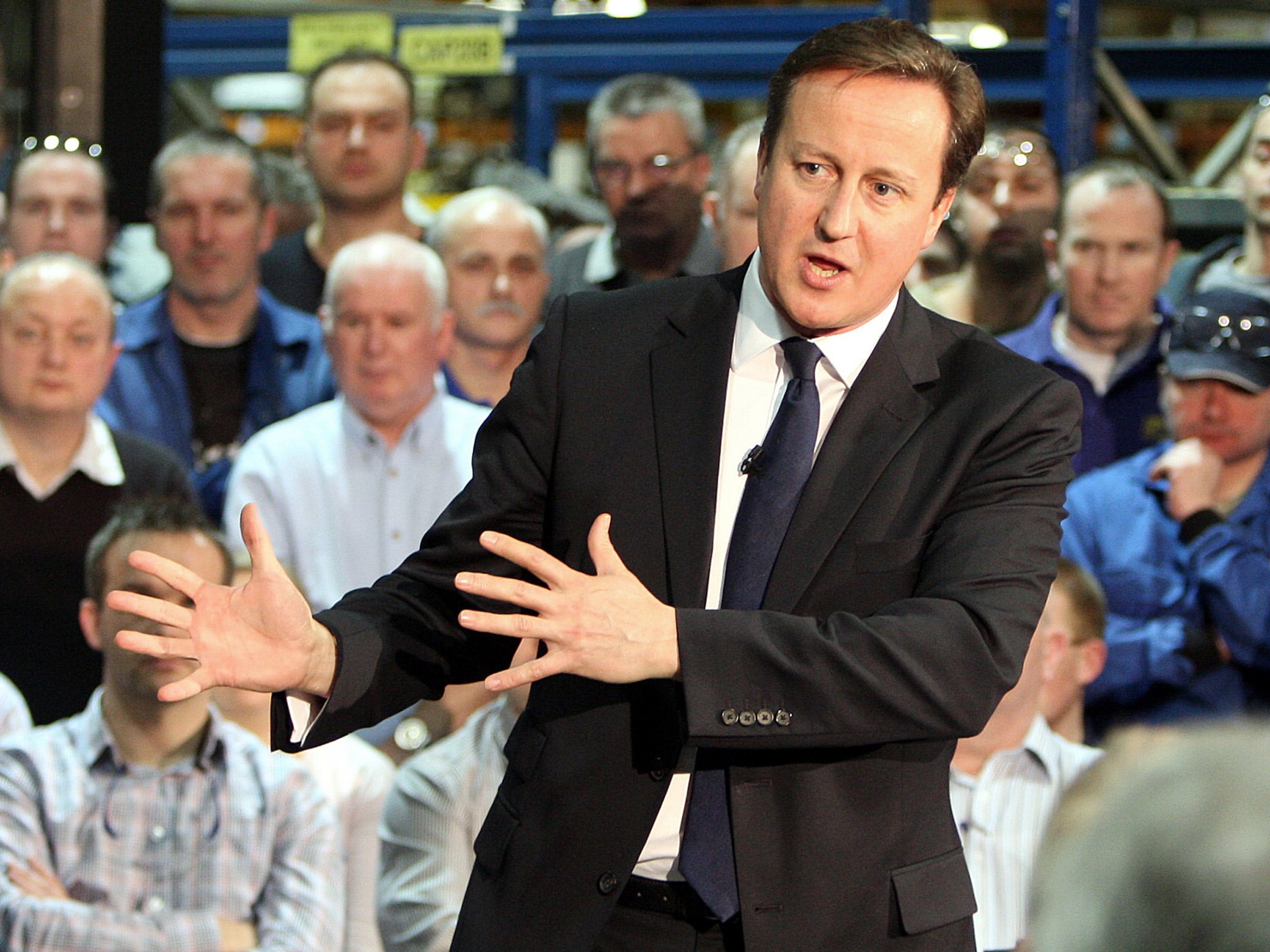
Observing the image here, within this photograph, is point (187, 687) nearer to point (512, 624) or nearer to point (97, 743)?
point (512, 624)

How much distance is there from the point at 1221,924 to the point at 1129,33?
26.6 ft

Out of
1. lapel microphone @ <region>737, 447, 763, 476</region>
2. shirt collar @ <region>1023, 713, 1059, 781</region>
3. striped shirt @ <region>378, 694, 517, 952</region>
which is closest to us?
lapel microphone @ <region>737, 447, 763, 476</region>

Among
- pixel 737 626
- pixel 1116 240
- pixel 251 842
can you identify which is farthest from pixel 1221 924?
pixel 1116 240

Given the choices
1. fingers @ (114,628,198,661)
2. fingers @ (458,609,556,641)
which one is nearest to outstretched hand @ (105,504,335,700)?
fingers @ (114,628,198,661)

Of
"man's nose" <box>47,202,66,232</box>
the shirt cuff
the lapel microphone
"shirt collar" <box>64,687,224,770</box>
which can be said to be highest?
"man's nose" <box>47,202,66,232</box>

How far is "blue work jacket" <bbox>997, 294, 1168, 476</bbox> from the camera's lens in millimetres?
4680

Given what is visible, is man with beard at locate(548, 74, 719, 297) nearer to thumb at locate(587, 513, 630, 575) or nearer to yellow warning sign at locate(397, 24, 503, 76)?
yellow warning sign at locate(397, 24, 503, 76)

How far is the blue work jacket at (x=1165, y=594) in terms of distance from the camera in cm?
410

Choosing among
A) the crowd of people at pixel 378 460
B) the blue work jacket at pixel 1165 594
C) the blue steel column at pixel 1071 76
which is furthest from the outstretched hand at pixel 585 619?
the blue steel column at pixel 1071 76

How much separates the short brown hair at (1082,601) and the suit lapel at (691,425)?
213 cm

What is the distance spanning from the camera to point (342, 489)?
450cm

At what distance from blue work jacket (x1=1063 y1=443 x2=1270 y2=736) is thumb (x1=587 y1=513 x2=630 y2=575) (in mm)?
2604

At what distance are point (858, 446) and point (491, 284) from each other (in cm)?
322

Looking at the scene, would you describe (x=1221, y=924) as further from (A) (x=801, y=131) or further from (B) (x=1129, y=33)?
(B) (x=1129, y=33)
